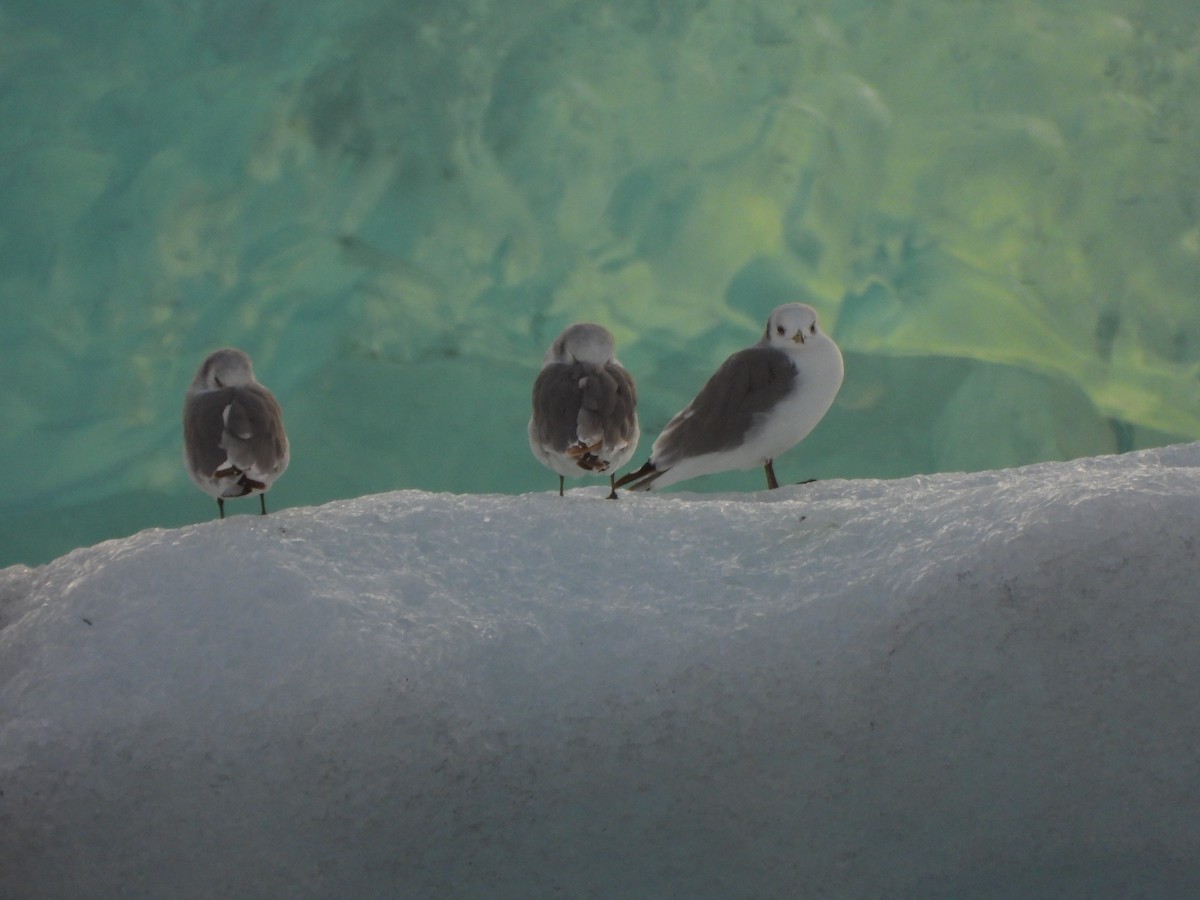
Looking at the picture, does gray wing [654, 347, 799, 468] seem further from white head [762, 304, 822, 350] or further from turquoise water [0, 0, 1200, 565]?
turquoise water [0, 0, 1200, 565]

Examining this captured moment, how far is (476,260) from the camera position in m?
4.68

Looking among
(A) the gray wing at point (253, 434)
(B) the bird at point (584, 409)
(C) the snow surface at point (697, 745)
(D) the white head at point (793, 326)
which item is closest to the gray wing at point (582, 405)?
(B) the bird at point (584, 409)

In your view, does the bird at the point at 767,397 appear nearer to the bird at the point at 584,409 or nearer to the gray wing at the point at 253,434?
the bird at the point at 584,409

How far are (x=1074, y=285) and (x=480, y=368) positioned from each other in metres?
2.39

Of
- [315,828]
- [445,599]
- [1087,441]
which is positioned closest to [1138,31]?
[1087,441]

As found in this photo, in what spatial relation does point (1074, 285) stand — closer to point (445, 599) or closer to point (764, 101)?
point (764, 101)

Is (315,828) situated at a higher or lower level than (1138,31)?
lower

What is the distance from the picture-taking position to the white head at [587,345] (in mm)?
2270

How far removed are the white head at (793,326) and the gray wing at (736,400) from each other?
0.03 m

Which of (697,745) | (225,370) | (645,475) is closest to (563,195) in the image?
(645,475)

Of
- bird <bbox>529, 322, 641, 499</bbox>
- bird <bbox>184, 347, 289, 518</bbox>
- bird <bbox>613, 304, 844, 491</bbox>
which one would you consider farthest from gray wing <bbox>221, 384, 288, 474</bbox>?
bird <bbox>613, 304, 844, 491</bbox>

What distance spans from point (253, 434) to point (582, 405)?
1.91ft

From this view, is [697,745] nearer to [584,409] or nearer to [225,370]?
[584,409]

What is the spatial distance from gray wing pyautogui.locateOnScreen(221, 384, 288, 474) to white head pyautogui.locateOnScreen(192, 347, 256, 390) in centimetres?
5
